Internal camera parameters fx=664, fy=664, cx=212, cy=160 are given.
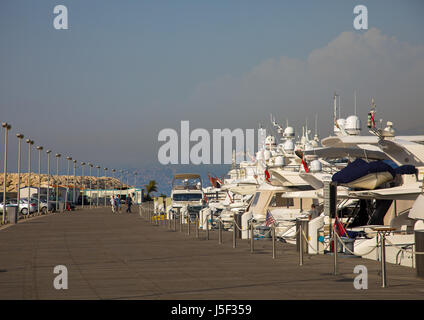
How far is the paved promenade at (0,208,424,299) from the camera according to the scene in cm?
1197

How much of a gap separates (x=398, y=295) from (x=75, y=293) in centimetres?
574

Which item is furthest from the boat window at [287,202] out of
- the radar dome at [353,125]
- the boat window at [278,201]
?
the radar dome at [353,125]

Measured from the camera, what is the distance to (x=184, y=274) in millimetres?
15164

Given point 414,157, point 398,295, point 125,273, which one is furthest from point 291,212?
point 398,295

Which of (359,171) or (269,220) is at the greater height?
(359,171)

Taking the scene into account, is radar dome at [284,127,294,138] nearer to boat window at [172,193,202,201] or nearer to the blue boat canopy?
boat window at [172,193,202,201]

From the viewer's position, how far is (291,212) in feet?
108

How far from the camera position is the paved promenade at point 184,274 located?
1197cm

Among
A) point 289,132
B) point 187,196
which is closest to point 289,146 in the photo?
point 289,132

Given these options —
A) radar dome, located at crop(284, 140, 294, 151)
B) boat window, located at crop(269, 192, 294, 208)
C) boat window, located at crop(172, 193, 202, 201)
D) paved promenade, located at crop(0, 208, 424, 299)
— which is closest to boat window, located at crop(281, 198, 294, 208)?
boat window, located at crop(269, 192, 294, 208)

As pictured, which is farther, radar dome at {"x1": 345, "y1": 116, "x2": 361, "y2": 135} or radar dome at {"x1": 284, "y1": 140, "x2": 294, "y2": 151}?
radar dome at {"x1": 284, "y1": 140, "x2": 294, "y2": 151}

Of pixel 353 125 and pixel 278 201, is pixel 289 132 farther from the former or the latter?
pixel 353 125
